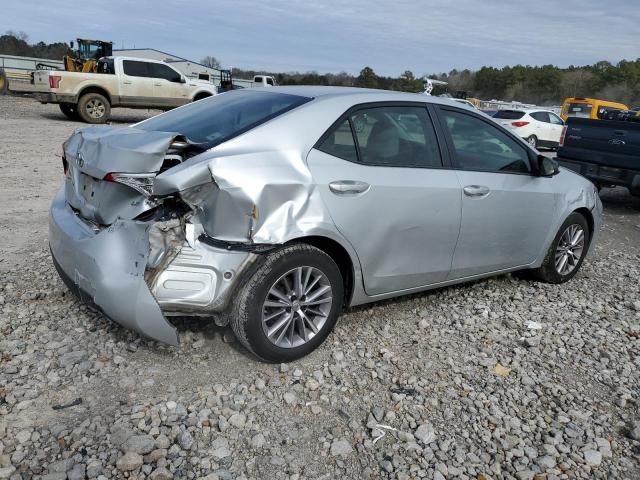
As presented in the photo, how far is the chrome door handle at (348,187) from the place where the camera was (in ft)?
10.6

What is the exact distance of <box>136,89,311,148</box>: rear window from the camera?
10.8 feet

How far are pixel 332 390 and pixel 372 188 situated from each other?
122 cm

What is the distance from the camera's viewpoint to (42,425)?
265 cm

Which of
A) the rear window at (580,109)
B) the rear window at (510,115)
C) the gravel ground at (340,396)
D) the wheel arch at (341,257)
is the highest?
the rear window at (580,109)

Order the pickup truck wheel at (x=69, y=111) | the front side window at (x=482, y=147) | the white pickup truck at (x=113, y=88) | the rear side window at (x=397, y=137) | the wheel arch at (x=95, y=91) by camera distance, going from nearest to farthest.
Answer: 1. the rear side window at (x=397, y=137)
2. the front side window at (x=482, y=147)
3. the white pickup truck at (x=113, y=88)
4. the wheel arch at (x=95, y=91)
5. the pickup truck wheel at (x=69, y=111)

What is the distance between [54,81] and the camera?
50.8ft

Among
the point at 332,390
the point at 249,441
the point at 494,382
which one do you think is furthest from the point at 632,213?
the point at 249,441

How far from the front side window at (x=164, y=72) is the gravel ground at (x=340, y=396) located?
46.1 feet

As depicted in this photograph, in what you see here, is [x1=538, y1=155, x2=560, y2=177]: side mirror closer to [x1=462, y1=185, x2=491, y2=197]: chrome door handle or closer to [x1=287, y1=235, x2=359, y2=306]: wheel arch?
[x1=462, y1=185, x2=491, y2=197]: chrome door handle

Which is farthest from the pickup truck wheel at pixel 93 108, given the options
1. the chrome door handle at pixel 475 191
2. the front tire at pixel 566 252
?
the chrome door handle at pixel 475 191

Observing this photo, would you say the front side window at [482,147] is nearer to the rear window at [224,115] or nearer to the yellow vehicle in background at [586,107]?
the rear window at [224,115]

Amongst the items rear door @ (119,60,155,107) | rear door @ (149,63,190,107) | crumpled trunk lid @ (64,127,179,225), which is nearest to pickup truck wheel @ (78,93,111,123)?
rear door @ (119,60,155,107)

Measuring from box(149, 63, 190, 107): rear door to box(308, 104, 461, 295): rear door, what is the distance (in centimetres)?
1495

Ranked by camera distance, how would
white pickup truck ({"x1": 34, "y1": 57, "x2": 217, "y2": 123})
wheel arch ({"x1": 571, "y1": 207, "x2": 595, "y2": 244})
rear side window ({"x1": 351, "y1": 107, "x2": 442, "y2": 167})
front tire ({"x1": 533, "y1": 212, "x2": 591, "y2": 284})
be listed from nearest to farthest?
1. rear side window ({"x1": 351, "y1": 107, "x2": 442, "y2": 167})
2. front tire ({"x1": 533, "y1": 212, "x2": 591, "y2": 284})
3. wheel arch ({"x1": 571, "y1": 207, "x2": 595, "y2": 244})
4. white pickup truck ({"x1": 34, "y1": 57, "x2": 217, "y2": 123})
